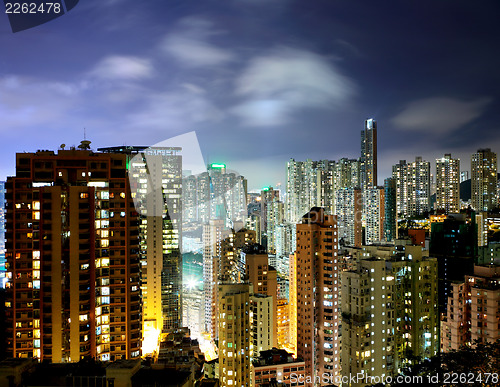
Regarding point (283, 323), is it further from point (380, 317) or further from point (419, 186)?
point (419, 186)

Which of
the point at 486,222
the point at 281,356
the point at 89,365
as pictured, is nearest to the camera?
the point at 89,365

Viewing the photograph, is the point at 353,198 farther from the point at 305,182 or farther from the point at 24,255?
the point at 24,255

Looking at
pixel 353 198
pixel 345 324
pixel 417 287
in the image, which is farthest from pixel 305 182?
pixel 345 324

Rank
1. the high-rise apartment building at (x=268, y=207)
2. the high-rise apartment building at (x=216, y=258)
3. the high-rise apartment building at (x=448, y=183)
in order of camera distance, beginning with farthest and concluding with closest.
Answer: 1. the high-rise apartment building at (x=448, y=183)
2. the high-rise apartment building at (x=268, y=207)
3. the high-rise apartment building at (x=216, y=258)

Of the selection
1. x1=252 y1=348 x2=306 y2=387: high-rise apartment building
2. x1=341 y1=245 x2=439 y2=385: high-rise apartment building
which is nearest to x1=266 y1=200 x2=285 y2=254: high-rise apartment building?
x1=341 y1=245 x2=439 y2=385: high-rise apartment building

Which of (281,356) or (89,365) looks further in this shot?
(281,356)

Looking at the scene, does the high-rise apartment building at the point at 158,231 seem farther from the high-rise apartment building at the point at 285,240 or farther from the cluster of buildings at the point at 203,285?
the high-rise apartment building at the point at 285,240

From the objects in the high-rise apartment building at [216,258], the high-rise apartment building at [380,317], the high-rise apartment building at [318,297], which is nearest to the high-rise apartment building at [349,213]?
the high-rise apartment building at [216,258]
